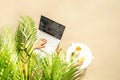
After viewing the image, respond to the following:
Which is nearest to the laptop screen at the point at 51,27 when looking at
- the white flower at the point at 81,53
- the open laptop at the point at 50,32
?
the open laptop at the point at 50,32

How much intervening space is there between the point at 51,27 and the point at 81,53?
250mm

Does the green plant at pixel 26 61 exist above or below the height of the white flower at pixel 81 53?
below

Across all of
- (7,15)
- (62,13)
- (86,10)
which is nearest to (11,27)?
(7,15)

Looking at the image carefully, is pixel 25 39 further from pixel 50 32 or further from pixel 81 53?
pixel 81 53

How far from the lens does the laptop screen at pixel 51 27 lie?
1545 mm

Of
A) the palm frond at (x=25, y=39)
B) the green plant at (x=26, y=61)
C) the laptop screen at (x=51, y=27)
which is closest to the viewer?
the green plant at (x=26, y=61)

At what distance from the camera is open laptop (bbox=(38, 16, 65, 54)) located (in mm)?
1546

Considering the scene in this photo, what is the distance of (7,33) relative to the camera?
1.43 metres

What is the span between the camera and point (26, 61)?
140 cm

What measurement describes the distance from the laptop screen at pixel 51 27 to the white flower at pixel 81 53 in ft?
0.40

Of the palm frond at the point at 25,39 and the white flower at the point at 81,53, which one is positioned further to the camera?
the white flower at the point at 81,53

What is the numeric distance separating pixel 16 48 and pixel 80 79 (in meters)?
0.50

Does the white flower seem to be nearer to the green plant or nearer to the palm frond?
the green plant

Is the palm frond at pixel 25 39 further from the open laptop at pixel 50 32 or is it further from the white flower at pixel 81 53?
the white flower at pixel 81 53
